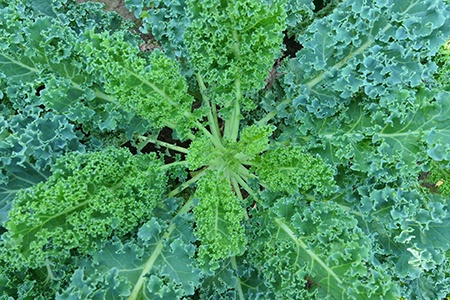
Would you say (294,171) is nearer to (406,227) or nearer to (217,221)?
(217,221)

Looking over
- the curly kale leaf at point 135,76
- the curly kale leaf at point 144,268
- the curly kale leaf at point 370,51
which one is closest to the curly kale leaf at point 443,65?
the curly kale leaf at point 370,51

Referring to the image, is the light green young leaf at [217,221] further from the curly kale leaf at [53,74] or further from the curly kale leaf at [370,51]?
the curly kale leaf at [370,51]

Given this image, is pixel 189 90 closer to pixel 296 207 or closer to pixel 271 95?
pixel 271 95

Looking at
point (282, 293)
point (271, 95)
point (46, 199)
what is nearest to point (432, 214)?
point (282, 293)

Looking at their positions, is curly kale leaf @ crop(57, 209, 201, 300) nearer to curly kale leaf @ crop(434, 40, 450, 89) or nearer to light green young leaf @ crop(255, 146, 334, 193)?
Result: light green young leaf @ crop(255, 146, 334, 193)

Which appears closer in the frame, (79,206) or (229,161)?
(79,206)

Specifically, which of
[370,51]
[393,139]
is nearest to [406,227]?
[393,139]

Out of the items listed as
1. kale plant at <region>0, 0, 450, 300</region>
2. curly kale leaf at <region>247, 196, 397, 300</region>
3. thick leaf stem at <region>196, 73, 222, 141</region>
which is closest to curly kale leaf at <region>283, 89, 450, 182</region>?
kale plant at <region>0, 0, 450, 300</region>

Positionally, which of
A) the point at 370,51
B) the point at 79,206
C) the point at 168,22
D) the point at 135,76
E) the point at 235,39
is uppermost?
the point at 168,22
